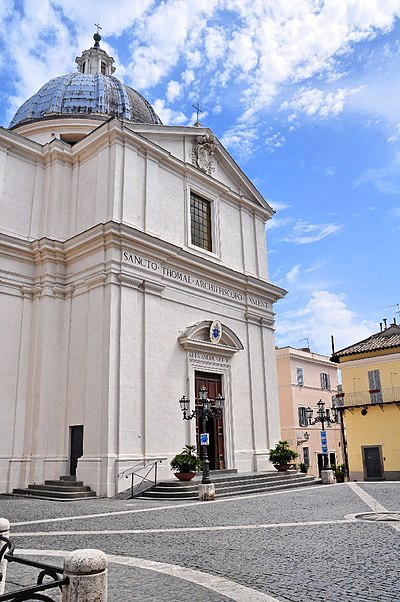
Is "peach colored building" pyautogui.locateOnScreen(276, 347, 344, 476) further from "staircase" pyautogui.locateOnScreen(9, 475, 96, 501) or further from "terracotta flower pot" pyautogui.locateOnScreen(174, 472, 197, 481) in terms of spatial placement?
"staircase" pyautogui.locateOnScreen(9, 475, 96, 501)

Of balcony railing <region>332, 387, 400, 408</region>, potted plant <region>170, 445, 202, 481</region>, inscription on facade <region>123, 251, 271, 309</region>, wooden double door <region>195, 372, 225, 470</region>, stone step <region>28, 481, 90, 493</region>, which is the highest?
inscription on facade <region>123, 251, 271, 309</region>

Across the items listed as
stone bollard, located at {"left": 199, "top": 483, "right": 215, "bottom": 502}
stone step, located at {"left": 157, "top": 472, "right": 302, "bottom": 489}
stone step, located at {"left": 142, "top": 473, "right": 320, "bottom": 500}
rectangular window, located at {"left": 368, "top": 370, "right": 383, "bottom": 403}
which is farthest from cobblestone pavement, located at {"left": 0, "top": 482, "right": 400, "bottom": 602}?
rectangular window, located at {"left": 368, "top": 370, "right": 383, "bottom": 403}

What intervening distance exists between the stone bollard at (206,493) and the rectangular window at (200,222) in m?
11.1

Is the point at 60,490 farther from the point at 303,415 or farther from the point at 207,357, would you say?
the point at 303,415

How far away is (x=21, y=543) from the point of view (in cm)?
795

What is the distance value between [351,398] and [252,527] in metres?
23.1

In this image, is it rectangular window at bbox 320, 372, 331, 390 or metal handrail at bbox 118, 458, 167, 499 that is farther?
rectangular window at bbox 320, 372, 331, 390

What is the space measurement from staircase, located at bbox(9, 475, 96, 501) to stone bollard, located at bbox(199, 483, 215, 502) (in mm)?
3433

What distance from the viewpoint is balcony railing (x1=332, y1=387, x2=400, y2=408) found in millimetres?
29047

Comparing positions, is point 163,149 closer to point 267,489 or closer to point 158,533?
point 267,489

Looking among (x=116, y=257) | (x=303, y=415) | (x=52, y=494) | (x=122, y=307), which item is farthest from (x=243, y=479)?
(x=303, y=415)

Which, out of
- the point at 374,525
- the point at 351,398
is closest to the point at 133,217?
the point at 374,525

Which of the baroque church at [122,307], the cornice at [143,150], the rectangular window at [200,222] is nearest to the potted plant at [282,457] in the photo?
the baroque church at [122,307]

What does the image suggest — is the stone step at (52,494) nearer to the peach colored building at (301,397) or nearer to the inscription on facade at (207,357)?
the inscription on facade at (207,357)
